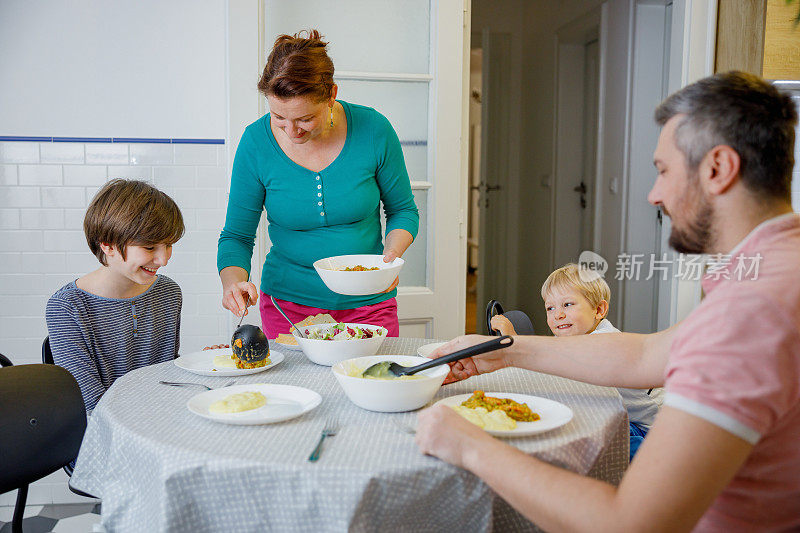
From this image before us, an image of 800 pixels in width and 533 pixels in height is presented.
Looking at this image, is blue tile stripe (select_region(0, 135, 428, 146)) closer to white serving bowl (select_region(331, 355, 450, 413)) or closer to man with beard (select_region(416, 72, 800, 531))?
white serving bowl (select_region(331, 355, 450, 413))

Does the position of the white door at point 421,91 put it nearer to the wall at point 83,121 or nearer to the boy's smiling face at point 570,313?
the wall at point 83,121

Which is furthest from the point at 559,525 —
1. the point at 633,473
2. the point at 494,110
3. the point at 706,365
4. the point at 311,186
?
the point at 494,110

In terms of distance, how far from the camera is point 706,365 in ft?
2.94

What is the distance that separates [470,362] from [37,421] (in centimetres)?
93

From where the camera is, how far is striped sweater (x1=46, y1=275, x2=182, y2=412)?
188 cm

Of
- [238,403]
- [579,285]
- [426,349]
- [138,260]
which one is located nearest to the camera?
[238,403]

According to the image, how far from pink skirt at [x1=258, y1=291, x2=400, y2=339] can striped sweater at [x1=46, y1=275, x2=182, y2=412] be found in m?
0.28

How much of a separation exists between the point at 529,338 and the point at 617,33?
3.50m

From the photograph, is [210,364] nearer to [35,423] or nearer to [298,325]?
[298,325]

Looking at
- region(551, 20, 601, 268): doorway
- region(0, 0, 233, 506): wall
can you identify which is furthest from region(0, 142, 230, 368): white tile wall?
region(551, 20, 601, 268): doorway

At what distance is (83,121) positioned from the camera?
2.86 m

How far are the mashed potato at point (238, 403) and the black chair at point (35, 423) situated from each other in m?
0.45

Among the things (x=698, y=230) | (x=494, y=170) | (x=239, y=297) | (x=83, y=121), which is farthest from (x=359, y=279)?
(x=494, y=170)

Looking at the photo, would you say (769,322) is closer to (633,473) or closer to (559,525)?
(633,473)
